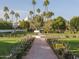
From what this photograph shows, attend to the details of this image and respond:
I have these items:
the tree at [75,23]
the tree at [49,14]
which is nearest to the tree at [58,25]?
the tree at [75,23]

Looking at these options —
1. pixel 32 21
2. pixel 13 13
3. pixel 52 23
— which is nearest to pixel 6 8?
pixel 13 13

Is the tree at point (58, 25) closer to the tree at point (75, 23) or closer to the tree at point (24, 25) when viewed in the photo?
the tree at point (75, 23)

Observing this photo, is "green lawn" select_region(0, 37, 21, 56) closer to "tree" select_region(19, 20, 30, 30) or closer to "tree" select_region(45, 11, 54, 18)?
"tree" select_region(45, 11, 54, 18)

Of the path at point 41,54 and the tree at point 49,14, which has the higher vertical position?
the tree at point 49,14

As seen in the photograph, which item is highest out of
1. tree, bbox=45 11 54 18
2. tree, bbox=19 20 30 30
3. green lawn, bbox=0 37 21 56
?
tree, bbox=45 11 54 18

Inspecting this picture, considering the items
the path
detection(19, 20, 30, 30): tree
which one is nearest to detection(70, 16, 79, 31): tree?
detection(19, 20, 30, 30): tree

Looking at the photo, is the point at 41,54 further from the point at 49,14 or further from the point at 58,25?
the point at 49,14

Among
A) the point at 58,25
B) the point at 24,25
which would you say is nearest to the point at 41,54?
the point at 58,25

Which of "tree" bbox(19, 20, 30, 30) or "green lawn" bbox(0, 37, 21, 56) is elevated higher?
"green lawn" bbox(0, 37, 21, 56)

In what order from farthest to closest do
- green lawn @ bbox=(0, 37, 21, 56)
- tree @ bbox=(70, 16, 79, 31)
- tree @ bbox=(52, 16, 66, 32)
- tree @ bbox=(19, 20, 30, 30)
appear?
tree @ bbox=(19, 20, 30, 30) < tree @ bbox=(52, 16, 66, 32) < tree @ bbox=(70, 16, 79, 31) < green lawn @ bbox=(0, 37, 21, 56)

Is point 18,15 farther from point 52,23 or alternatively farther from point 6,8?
point 52,23

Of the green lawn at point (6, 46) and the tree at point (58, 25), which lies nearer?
the green lawn at point (6, 46)

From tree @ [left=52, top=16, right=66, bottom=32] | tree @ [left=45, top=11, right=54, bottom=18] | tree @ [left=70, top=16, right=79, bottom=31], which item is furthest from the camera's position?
tree @ [left=45, top=11, right=54, bottom=18]

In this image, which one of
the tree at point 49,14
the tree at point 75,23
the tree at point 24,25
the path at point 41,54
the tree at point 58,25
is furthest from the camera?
the tree at point 24,25
